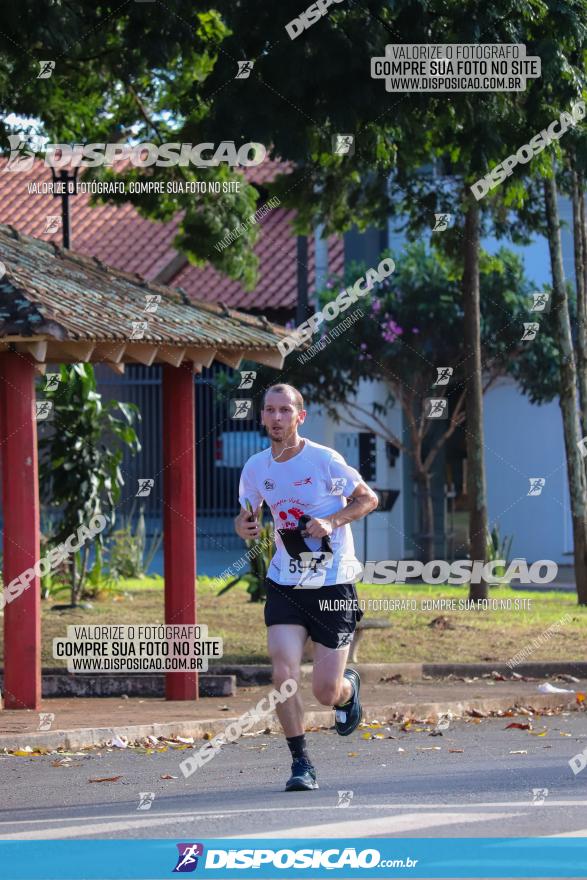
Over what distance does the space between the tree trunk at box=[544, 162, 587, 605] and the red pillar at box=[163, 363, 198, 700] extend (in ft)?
19.1

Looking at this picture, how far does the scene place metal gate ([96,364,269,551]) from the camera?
86.3ft

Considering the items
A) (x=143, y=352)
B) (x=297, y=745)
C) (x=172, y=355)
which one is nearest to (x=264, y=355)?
(x=172, y=355)

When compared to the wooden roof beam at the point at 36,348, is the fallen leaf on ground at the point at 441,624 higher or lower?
lower

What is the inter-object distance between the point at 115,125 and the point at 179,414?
6926mm

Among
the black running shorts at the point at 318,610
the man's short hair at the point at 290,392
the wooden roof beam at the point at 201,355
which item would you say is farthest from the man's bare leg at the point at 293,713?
the wooden roof beam at the point at 201,355

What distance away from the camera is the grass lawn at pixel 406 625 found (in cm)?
1465

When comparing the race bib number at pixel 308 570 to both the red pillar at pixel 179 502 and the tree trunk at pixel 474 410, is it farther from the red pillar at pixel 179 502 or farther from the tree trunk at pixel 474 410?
the tree trunk at pixel 474 410

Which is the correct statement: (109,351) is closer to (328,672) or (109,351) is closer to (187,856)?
(328,672)

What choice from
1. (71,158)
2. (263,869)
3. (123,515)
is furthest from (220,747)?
(123,515)

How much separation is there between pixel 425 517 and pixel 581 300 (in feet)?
24.0

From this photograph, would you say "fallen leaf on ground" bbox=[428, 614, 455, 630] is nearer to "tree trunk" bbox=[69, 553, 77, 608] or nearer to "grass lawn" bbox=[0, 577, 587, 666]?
"grass lawn" bbox=[0, 577, 587, 666]

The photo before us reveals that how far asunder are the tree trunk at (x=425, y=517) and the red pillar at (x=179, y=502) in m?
12.0

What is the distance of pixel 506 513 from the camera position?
27.3 metres

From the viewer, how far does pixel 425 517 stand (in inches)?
985
